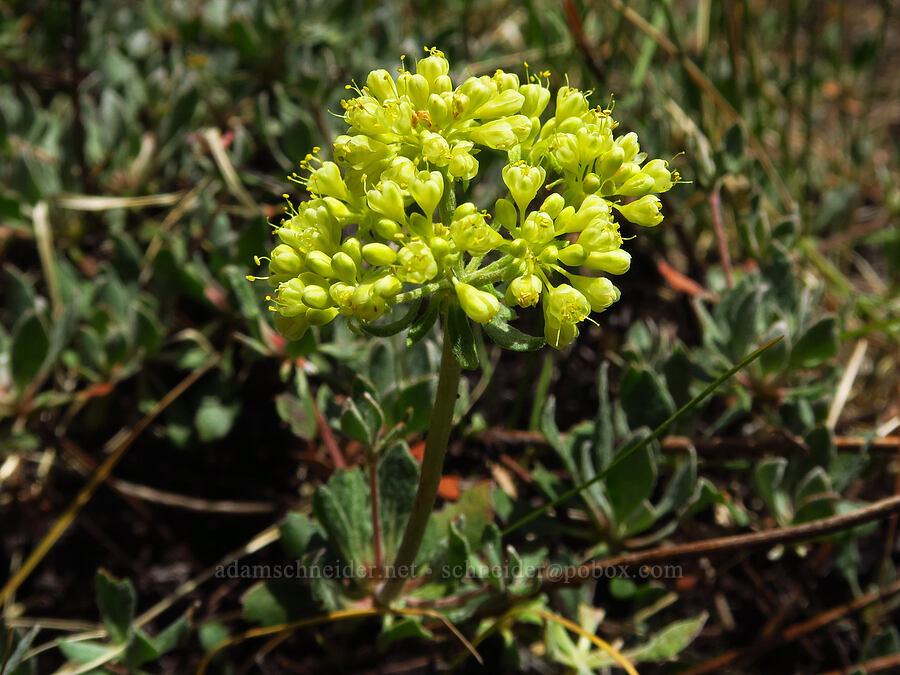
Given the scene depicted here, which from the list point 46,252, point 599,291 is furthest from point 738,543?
point 46,252

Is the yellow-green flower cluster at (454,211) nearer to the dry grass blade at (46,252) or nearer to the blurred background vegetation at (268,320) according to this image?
the blurred background vegetation at (268,320)

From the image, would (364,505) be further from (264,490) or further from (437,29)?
(437,29)

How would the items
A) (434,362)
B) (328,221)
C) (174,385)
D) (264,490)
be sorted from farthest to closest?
(174,385) < (264,490) < (434,362) < (328,221)

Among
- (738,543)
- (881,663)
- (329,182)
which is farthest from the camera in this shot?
(881,663)

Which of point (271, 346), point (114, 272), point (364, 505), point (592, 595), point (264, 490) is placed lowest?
point (592, 595)

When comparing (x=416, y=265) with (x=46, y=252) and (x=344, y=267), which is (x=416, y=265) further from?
(x=46, y=252)

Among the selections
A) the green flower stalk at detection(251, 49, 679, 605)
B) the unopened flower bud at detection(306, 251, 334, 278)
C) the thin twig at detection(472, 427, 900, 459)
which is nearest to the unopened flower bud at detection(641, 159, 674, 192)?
the green flower stalk at detection(251, 49, 679, 605)

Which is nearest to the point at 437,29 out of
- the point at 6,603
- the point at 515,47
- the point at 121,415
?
the point at 515,47

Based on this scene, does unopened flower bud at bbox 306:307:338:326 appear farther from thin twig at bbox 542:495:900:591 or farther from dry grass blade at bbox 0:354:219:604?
dry grass blade at bbox 0:354:219:604
